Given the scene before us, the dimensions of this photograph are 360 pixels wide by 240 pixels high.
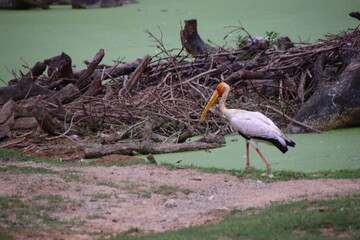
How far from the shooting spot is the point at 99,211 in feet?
20.1

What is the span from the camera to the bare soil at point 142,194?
5.72 m

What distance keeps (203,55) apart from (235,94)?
3.80 feet

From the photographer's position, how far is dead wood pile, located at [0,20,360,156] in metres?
10.1

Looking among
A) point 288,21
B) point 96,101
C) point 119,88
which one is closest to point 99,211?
point 96,101

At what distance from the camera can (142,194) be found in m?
6.78

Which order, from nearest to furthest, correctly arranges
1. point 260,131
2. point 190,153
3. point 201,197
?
point 201,197 → point 260,131 → point 190,153

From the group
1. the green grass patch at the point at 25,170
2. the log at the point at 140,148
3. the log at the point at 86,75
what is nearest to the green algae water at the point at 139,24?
the log at the point at 86,75

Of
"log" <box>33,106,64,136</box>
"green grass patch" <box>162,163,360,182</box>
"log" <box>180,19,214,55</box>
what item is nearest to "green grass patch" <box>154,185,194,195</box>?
"green grass patch" <box>162,163,360,182</box>

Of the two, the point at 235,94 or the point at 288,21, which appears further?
the point at 288,21

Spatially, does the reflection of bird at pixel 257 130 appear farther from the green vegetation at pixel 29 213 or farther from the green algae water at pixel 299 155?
the green vegetation at pixel 29 213

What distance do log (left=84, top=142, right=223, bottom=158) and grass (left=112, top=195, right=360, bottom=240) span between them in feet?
11.2

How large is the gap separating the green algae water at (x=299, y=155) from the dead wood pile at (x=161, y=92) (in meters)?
0.62

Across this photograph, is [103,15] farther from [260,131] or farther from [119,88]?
[260,131]

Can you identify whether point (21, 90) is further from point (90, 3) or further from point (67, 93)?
point (90, 3)
